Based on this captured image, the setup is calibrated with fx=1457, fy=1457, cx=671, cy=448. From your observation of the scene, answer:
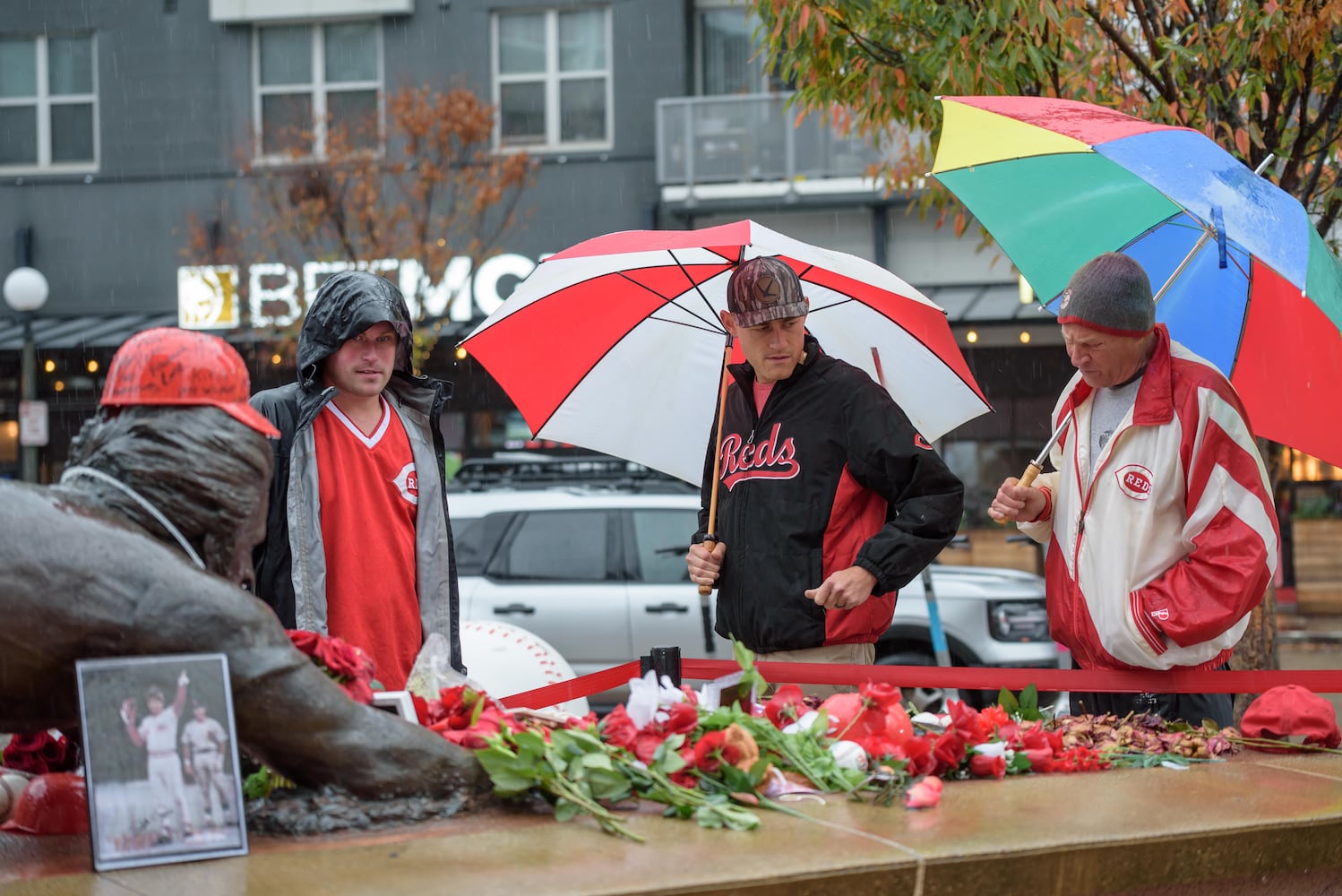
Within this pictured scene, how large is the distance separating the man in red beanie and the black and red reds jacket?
0.32 metres

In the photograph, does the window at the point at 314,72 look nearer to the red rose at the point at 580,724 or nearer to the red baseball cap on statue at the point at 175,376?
the red rose at the point at 580,724

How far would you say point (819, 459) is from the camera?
157 inches

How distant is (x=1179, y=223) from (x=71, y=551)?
323 cm

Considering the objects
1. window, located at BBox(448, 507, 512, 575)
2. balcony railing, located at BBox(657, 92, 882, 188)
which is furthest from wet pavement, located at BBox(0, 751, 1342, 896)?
balcony railing, located at BBox(657, 92, 882, 188)

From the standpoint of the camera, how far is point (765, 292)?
3.96 m

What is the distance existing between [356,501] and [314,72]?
17869mm

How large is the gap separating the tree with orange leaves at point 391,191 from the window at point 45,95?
10.2 ft

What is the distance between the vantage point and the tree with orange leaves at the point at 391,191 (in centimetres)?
1728

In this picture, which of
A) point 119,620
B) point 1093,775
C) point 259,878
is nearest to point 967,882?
point 1093,775

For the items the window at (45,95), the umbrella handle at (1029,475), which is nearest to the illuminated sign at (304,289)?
the window at (45,95)

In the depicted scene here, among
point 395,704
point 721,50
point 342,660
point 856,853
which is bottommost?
point 856,853

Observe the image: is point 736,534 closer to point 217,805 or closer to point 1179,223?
point 1179,223

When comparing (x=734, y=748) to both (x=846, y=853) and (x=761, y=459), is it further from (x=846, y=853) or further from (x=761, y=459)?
(x=761, y=459)

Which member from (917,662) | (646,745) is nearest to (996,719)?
(646,745)
